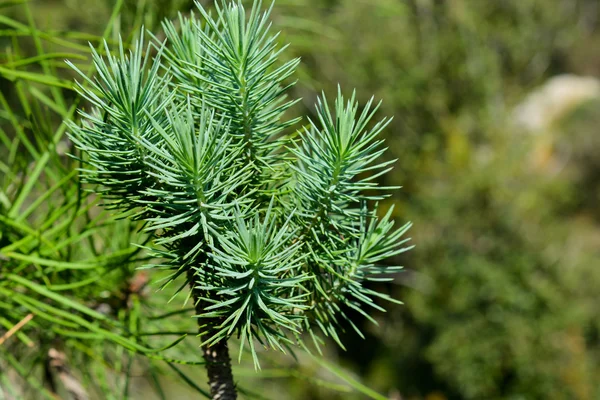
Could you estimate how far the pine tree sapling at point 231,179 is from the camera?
0.72 feet

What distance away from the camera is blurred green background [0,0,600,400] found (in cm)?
373

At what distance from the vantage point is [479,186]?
165 inches

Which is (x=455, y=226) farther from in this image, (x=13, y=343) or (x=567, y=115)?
(x=13, y=343)

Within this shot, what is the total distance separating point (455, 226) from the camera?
432 cm

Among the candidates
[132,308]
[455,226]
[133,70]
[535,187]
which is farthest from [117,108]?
[535,187]

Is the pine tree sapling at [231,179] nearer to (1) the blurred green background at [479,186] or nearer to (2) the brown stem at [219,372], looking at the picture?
(2) the brown stem at [219,372]

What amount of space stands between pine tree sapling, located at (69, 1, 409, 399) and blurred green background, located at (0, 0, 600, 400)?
2.46m

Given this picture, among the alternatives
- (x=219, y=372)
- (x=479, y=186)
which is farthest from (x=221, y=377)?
(x=479, y=186)

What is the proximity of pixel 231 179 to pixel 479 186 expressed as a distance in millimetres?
4162

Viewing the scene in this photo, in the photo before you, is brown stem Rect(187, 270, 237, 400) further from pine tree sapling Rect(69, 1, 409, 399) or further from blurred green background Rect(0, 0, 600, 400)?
blurred green background Rect(0, 0, 600, 400)

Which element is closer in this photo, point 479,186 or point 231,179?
point 231,179

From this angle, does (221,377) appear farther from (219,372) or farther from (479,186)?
(479,186)

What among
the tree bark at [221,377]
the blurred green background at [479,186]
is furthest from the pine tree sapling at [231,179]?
the blurred green background at [479,186]

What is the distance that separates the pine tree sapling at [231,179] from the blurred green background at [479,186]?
2.46 m
